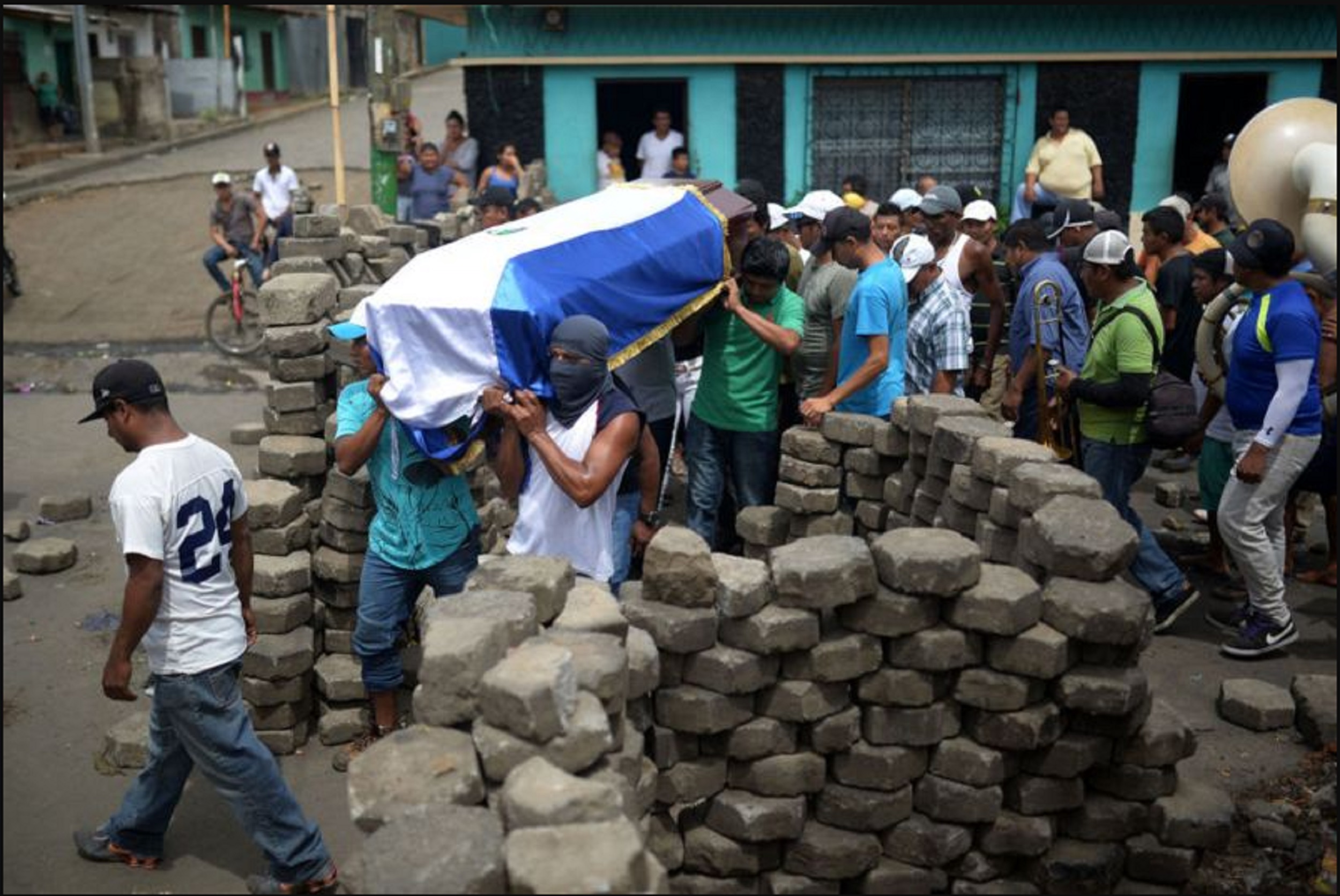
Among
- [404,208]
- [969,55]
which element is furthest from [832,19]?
[404,208]

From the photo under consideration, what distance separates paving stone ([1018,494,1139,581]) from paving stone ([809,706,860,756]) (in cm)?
87

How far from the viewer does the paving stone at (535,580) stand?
404cm

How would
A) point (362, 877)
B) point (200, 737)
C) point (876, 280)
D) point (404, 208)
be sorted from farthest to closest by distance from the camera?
1. point (404, 208)
2. point (876, 280)
3. point (200, 737)
4. point (362, 877)

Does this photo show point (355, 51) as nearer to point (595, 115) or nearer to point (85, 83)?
point (85, 83)

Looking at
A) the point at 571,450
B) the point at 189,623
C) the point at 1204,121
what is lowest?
the point at 189,623

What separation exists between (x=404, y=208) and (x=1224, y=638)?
10.6 meters

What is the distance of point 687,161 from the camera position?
14953 millimetres

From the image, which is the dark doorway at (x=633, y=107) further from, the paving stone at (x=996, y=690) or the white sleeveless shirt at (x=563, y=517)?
the paving stone at (x=996, y=690)

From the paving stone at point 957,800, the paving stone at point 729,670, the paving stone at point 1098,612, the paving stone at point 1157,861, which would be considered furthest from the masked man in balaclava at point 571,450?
the paving stone at point 1157,861

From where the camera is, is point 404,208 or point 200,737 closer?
point 200,737

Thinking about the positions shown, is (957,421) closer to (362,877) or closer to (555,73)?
(362,877)

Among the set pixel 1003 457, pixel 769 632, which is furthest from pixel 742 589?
pixel 1003 457

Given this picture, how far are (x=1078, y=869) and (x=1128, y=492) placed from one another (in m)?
2.45

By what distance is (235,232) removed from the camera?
13867 mm
